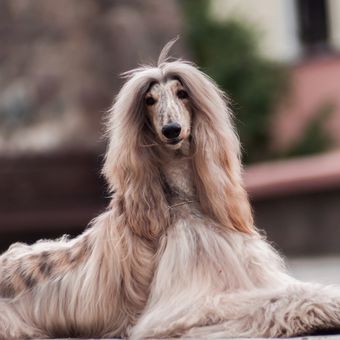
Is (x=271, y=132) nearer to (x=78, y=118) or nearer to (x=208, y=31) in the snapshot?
(x=208, y=31)

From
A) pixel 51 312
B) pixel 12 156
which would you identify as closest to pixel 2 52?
pixel 12 156

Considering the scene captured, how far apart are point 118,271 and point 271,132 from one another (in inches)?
735

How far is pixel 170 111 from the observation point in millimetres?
5762

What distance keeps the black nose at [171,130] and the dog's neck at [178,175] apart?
0.61 feet

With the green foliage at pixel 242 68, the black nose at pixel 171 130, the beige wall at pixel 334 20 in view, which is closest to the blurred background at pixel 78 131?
the green foliage at pixel 242 68

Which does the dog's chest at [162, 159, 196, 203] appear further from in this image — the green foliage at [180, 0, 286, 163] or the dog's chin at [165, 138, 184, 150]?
the green foliage at [180, 0, 286, 163]

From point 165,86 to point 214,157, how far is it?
35cm

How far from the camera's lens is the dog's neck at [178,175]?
5918mm

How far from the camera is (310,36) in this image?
25.8 metres

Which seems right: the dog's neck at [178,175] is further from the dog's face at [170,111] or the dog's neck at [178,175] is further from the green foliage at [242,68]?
the green foliage at [242,68]

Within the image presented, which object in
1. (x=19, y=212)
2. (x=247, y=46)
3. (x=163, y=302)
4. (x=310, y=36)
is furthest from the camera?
(x=310, y=36)

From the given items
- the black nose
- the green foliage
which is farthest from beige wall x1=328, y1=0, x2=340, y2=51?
the black nose

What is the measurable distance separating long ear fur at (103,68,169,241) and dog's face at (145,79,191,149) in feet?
0.13

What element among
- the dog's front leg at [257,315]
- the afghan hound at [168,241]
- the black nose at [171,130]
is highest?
the black nose at [171,130]
